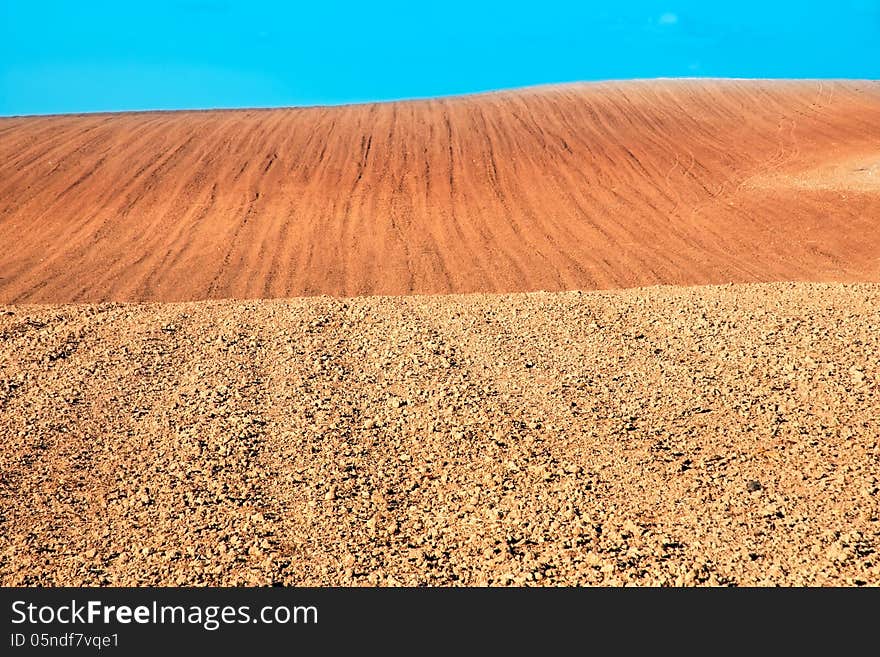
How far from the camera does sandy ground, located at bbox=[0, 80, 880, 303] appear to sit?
15422mm

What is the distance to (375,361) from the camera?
7.12 m

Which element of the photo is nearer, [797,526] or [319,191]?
[797,526]

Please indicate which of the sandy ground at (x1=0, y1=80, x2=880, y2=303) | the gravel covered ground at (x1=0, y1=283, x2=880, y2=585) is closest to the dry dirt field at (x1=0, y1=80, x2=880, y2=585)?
the gravel covered ground at (x1=0, y1=283, x2=880, y2=585)

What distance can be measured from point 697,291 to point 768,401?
2.91 meters

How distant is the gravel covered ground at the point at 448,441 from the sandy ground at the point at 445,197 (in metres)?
6.61

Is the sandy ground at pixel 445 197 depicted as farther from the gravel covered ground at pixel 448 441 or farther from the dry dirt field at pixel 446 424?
the gravel covered ground at pixel 448 441

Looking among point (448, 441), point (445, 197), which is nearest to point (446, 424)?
point (448, 441)

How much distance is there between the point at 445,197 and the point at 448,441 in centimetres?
1620

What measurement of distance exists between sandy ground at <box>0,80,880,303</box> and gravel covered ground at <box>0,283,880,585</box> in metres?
6.61

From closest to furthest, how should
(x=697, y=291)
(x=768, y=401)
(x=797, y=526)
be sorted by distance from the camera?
(x=797, y=526) < (x=768, y=401) < (x=697, y=291)

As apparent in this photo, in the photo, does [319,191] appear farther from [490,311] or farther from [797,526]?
[797,526]

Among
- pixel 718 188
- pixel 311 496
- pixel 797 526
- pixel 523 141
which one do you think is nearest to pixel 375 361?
pixel 311 496

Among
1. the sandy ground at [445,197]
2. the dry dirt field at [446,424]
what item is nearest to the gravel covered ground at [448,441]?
the dry dirt field at [446,424]

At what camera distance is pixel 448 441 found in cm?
569
